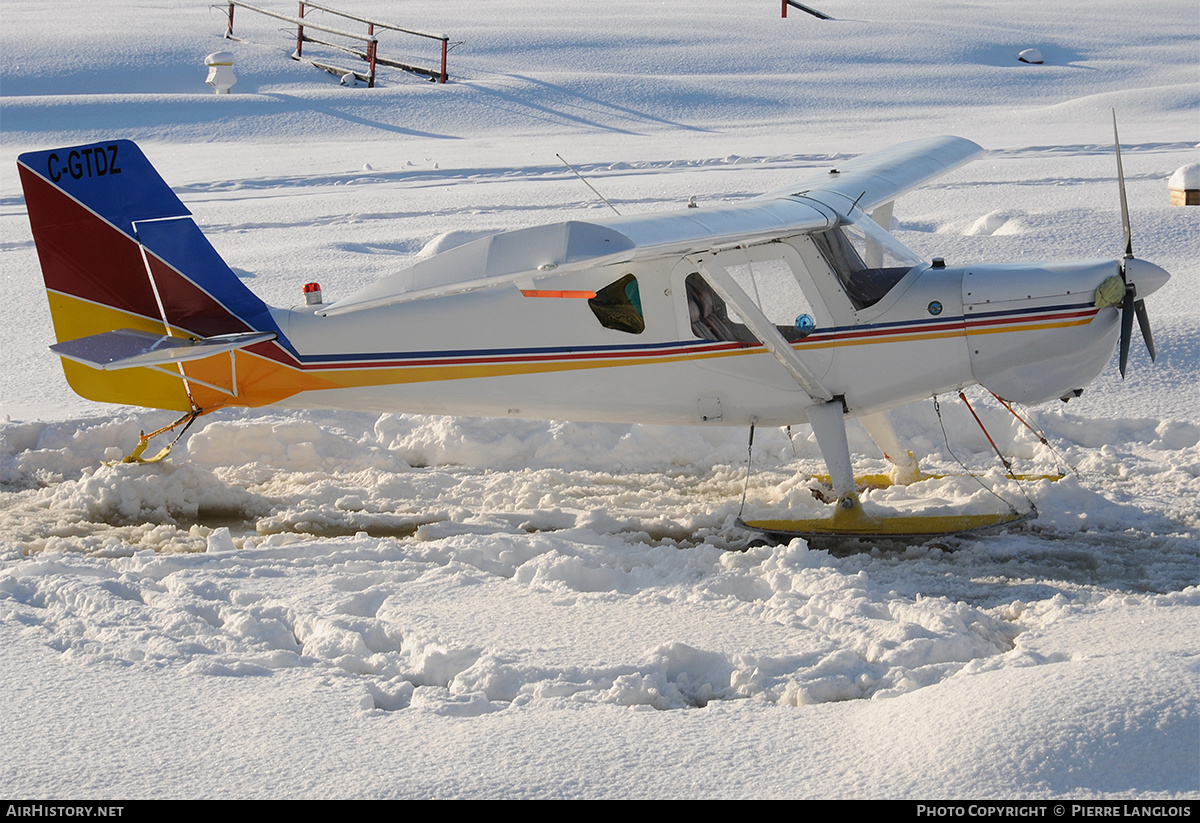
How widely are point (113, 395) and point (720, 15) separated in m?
24.5

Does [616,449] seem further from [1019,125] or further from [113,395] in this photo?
[1019,125]

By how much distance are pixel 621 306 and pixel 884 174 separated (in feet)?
7.46

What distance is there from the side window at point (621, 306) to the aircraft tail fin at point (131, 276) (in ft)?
6.11

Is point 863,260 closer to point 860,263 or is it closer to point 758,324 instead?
point 860,263

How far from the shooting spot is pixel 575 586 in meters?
5.62

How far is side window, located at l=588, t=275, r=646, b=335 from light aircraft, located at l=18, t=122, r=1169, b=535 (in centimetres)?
1

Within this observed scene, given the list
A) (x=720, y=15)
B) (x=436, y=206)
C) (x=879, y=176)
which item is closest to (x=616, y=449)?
(x=879, y=176)

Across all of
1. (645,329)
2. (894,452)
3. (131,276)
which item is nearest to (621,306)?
(645,329)

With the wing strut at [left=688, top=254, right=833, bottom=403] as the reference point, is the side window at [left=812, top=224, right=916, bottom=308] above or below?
above

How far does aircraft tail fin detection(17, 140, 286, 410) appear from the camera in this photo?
21.2 ft

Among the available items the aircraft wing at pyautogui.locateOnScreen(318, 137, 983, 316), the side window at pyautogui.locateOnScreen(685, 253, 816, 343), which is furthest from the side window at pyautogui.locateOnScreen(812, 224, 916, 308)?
the side window at pyautogui.locateOnScreen(685, 253, 816, 343)

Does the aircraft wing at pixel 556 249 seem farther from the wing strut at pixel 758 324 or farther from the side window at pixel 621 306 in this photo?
the side window at pixel 621 306

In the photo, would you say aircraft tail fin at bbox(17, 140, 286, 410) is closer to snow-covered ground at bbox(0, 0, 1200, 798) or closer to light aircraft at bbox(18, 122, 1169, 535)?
light aircraft at bbox(18, 122, 1169, 535)
